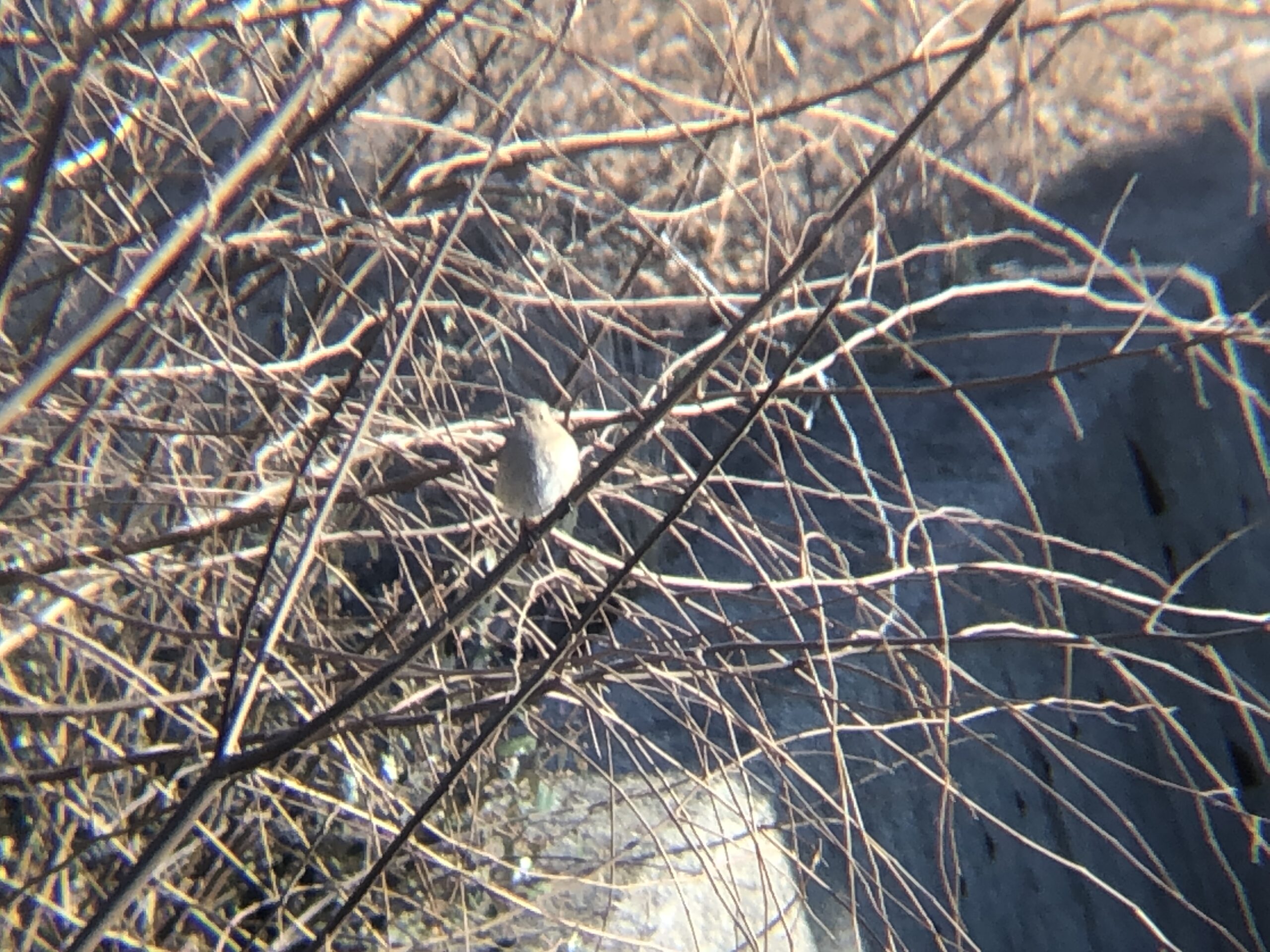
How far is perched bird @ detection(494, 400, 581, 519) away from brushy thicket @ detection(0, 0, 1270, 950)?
0.09m

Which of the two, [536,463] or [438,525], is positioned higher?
[438,525]

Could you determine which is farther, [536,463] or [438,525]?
[438,525]

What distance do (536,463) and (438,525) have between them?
203cm

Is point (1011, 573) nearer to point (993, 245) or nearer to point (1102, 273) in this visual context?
point (1102, 273)

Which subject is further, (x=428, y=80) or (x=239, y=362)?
(x=428, y=80)

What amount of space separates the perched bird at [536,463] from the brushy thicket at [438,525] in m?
0.09

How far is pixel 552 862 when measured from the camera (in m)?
3.41

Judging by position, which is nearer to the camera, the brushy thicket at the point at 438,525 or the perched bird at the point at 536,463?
the brushy thicket at the point at 438,525

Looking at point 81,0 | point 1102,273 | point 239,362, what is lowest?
point 239,362

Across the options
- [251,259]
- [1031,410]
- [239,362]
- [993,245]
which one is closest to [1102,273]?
[239,362]

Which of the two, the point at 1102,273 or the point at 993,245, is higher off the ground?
the point at 993,245

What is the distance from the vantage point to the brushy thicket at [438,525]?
63.1 inches

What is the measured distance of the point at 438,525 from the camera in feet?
13.8

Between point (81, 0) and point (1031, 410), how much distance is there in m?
4.58
